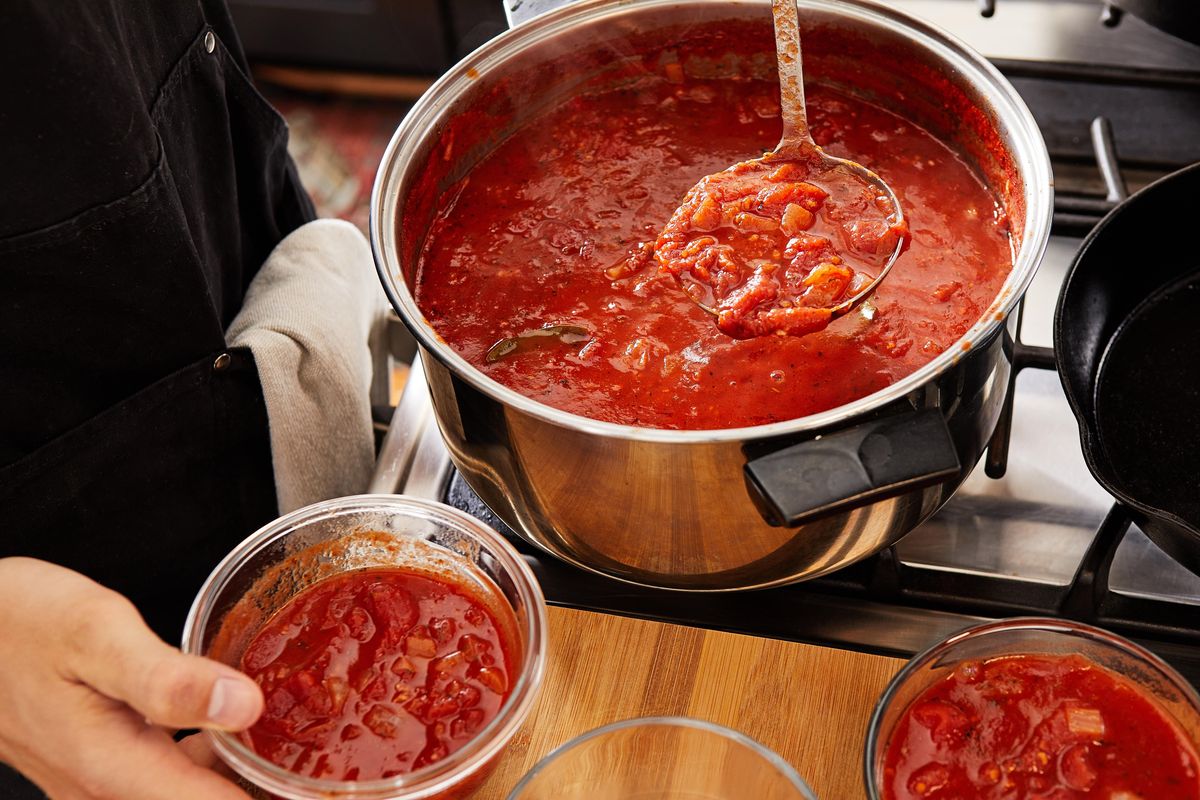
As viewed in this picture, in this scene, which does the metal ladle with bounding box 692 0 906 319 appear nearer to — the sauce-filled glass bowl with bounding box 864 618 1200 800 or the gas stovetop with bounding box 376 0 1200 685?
the gas stovetop with bounding box 376 0 1200 685

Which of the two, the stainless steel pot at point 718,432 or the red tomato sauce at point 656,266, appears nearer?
the stainless steel pot at point 718,432

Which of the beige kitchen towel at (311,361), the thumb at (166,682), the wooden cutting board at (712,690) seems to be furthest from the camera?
the beige kitchen towel at (311,361)

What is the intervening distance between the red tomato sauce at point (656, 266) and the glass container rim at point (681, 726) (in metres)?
0.28

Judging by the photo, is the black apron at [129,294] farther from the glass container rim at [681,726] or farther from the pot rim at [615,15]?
the glass container rim at [681,726]

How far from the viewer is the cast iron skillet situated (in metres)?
1.18

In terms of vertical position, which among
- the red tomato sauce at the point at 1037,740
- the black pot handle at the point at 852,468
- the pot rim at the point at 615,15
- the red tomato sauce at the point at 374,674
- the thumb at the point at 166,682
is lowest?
the red tomato sauce at the point at 1037,740

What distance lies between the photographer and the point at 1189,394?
49.3 inches

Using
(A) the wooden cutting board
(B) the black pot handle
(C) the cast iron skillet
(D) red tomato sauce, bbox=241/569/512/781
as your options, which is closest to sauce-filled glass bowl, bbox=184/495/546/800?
(D) red tomato sauce, bbox=241/569/512/781

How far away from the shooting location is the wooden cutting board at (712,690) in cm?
105

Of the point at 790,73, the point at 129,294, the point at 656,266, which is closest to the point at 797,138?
the point at 790,73

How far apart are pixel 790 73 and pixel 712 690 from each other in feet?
2.13

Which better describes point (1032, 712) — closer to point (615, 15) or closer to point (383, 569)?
point (383, 569)

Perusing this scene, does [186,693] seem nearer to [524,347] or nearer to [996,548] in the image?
[524,347]

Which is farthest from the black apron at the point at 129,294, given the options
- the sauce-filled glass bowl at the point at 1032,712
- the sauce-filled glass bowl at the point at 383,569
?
the sauce-filled glass bowl at the point at 1032,712
